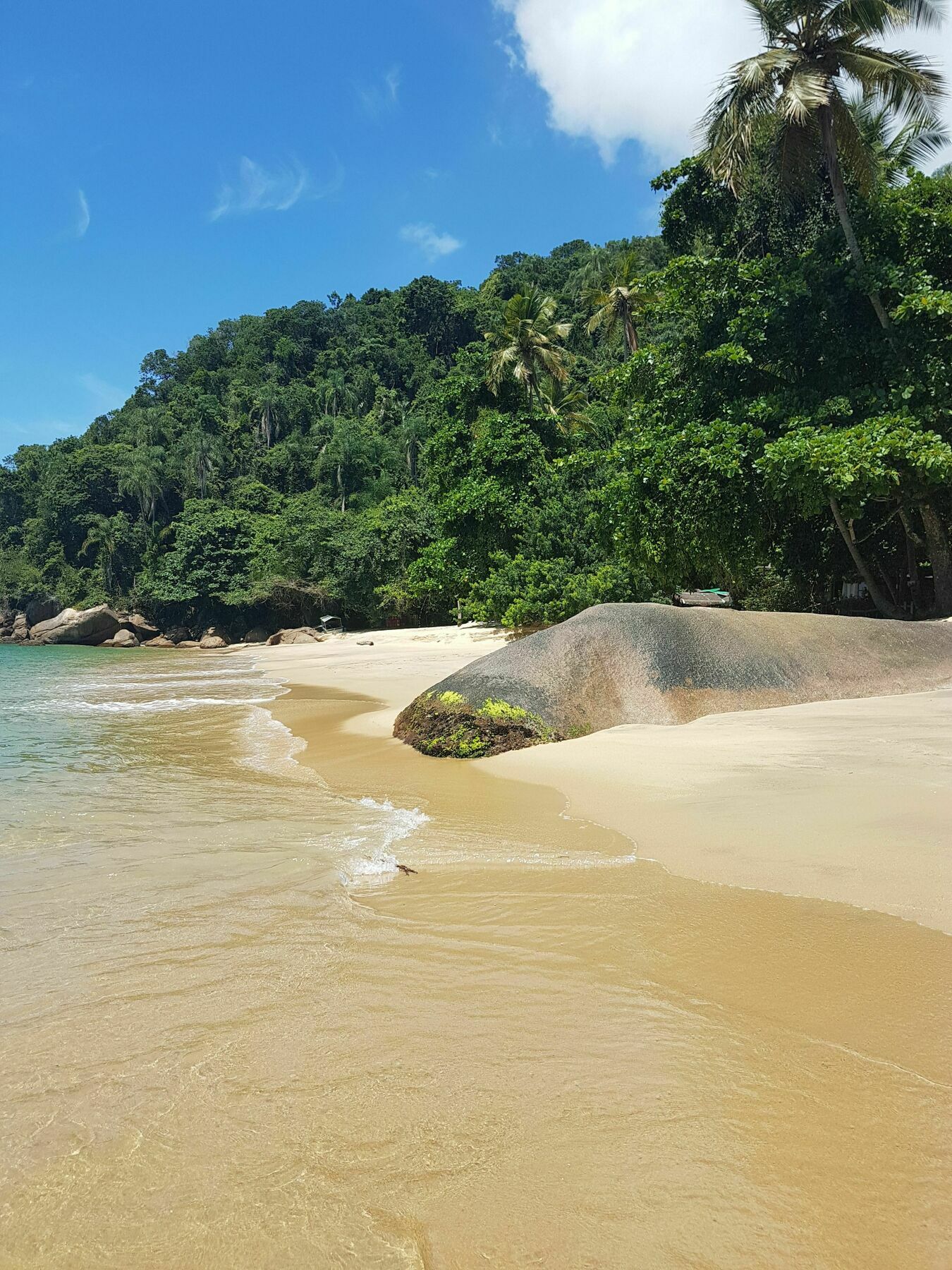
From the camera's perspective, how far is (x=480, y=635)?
88.5 feet

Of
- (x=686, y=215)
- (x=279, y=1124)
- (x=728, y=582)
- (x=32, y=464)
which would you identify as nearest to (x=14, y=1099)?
(x=279, y=1124)

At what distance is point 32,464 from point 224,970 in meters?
84.3

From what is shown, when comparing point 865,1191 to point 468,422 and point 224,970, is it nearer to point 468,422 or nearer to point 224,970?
point 224,970

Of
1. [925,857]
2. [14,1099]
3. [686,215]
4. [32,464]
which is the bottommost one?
[14,1099]

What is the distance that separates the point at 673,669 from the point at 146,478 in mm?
58880

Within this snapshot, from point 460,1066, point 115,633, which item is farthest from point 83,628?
point 460,1066

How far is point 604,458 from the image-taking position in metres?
19.9

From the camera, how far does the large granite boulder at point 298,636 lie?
128 feet

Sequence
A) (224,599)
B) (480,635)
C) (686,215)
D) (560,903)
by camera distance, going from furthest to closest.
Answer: (224,599) < (480,635) < (686,215) < (560,903)

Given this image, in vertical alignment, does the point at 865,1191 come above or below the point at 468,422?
below

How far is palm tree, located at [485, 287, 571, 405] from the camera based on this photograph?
99.2ft

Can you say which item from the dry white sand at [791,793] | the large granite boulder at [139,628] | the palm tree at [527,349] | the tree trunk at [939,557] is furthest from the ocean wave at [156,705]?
the large granite boulder at [139,628]

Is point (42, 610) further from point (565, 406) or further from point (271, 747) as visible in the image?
point (271, 747)

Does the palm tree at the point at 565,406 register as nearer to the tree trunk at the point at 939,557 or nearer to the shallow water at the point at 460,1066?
the tree trunk at the point at 939,557
